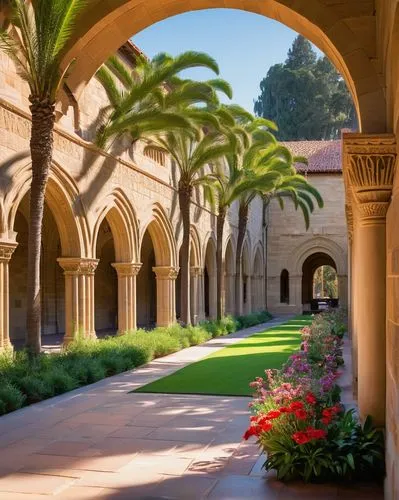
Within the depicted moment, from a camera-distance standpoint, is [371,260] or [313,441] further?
[371,260]

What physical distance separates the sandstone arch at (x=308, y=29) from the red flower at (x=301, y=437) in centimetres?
283

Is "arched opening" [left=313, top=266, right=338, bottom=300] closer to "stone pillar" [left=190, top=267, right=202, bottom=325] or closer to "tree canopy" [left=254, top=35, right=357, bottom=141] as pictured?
"tree canopy" [left=254, top=35, right=357, bottom=141]

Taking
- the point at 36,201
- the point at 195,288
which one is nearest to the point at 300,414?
the point at 36,201

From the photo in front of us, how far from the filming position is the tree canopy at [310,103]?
2319 inches

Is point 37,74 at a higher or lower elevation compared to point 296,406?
higher

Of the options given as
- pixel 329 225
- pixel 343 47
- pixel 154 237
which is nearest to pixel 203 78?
pixel 154 237

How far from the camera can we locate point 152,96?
15.7 metres

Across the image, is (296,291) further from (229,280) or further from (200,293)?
(200,293)

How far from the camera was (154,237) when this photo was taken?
21.2 metres

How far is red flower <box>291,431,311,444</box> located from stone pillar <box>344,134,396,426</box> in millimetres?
808

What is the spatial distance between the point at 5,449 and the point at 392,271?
439 cm

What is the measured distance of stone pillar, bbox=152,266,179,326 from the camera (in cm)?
2094

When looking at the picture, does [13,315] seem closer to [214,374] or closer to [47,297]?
[47,297]

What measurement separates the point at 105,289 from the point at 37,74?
17703 mm
